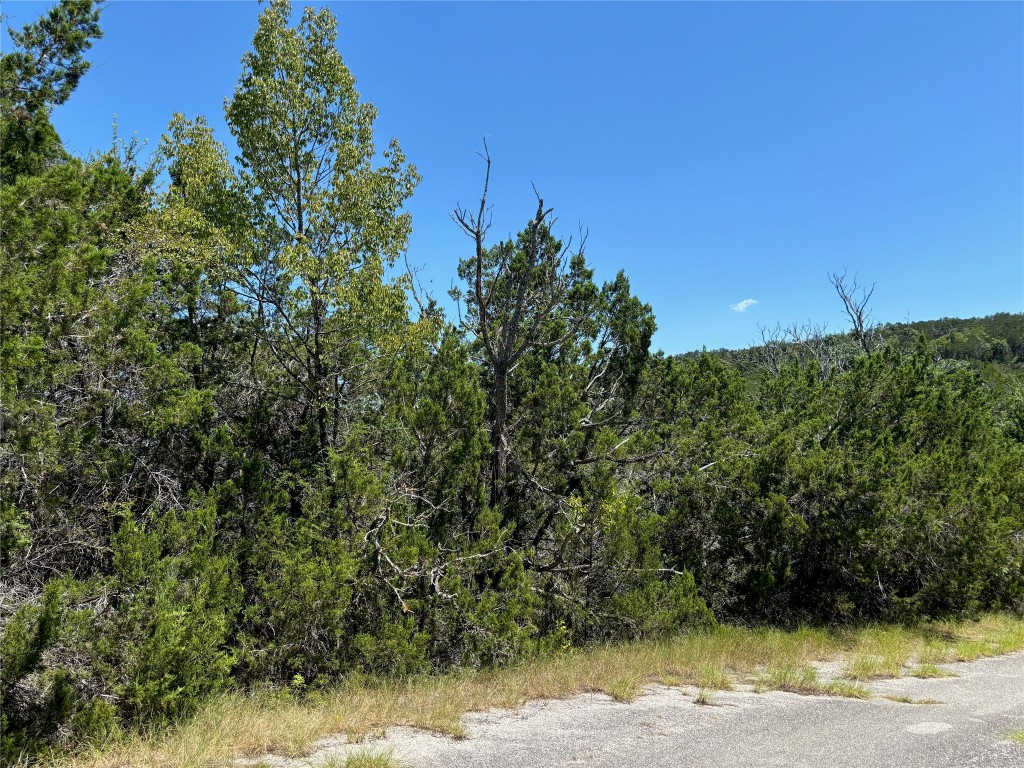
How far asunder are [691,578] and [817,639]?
2.54m

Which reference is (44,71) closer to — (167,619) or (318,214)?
(318,214)

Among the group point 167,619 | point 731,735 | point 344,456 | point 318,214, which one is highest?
point 318,214

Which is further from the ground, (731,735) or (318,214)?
(318,214)

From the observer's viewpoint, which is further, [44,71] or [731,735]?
[44,71]

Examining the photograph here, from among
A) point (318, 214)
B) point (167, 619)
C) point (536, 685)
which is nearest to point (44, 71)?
point (318, 214)

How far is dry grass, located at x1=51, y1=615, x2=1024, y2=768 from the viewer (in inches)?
180

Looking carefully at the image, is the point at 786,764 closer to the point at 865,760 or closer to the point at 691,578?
the point at 865,760

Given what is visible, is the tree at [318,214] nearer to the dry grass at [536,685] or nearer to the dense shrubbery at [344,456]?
the dense shrubbery at [344,456]

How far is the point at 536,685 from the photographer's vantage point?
256 inches

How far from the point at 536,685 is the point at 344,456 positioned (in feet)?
12.1

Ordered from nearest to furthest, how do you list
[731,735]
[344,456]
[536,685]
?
[731,735] < [536,685] < [344,456]

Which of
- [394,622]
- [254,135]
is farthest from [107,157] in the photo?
[394,622]

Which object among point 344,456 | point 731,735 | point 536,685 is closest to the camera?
point 731,735

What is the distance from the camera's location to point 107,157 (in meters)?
8.63
